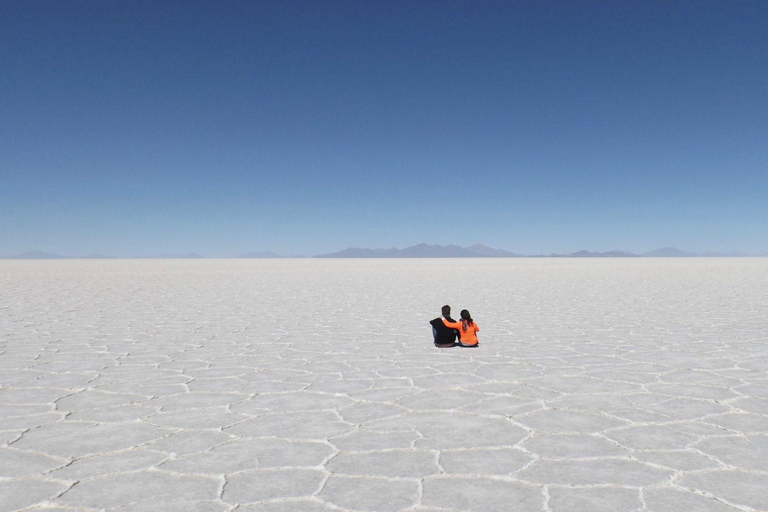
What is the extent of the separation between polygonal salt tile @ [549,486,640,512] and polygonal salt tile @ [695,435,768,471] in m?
0.70

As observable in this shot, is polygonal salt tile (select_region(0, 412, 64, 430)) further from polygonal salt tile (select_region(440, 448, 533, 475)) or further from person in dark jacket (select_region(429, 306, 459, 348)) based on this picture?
person in dark jacket (select_region(429, 306, 459, 348))

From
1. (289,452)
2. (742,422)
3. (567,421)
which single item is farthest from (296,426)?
(742,422)

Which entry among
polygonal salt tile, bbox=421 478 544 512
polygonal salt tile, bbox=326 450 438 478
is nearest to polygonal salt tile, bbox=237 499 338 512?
polygonal salt tile, bbox=326 450 438 478

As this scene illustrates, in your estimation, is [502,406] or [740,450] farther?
[502,406]

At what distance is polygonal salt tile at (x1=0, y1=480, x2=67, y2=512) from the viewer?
2.25 meters

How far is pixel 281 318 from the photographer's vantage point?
341 inches

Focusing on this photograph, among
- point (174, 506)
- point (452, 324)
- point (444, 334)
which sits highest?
point (452, 324)

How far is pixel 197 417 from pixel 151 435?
37cm

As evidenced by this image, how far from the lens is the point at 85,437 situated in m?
3.04

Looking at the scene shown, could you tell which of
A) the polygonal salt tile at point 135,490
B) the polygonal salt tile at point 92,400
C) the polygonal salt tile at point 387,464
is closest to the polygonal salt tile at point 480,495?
the polygonal salt tile at point 387,464

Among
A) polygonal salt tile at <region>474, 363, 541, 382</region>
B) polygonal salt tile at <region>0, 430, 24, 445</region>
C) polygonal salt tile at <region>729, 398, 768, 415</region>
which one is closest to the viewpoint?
polygonal salt tile at <region>0, 430, 24, 445</region>

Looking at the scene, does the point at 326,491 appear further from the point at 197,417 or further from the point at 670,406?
the point at 670,406

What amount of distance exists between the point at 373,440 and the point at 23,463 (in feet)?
5.67

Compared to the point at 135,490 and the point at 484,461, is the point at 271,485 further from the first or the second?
the point at 484,461
